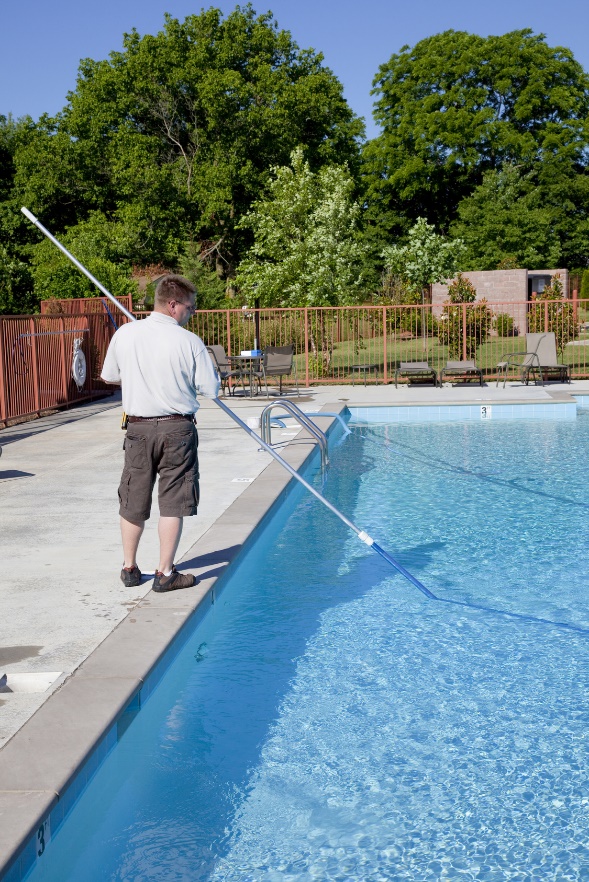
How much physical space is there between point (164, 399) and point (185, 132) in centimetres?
3864

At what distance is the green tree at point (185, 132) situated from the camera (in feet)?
125

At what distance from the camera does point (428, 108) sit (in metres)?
45.6

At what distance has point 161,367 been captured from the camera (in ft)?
15.8

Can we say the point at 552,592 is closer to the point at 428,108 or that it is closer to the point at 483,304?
the point at 483,304

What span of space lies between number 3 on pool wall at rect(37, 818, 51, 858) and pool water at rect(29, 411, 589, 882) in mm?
77

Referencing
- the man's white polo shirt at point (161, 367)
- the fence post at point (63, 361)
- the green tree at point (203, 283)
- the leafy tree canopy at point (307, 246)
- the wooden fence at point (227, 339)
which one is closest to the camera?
the man's white polo shirt at point (161, 367)

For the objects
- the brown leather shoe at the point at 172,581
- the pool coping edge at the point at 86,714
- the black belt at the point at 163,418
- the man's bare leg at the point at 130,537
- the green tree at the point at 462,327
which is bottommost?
the pool coping edge at the point at 86,714

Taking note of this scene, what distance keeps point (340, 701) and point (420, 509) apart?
4276mm

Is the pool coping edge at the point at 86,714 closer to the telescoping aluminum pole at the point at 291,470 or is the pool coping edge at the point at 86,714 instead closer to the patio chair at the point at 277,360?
the telescoping aluminum pole at the point at 291,470

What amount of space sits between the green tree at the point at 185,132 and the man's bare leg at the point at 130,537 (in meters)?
34.0

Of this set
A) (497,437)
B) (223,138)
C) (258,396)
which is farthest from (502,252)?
(497,437)

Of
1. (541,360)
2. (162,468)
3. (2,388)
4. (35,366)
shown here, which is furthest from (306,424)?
(541,360)

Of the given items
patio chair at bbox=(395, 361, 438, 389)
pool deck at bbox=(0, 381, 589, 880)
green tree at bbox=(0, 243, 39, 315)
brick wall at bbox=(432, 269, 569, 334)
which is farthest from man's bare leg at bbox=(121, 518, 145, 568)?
green tree at bbox=(0, 243, 39, 315)

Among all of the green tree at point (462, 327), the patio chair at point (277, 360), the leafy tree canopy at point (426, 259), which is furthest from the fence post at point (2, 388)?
the leafy tree canopy at point (426, 259)
